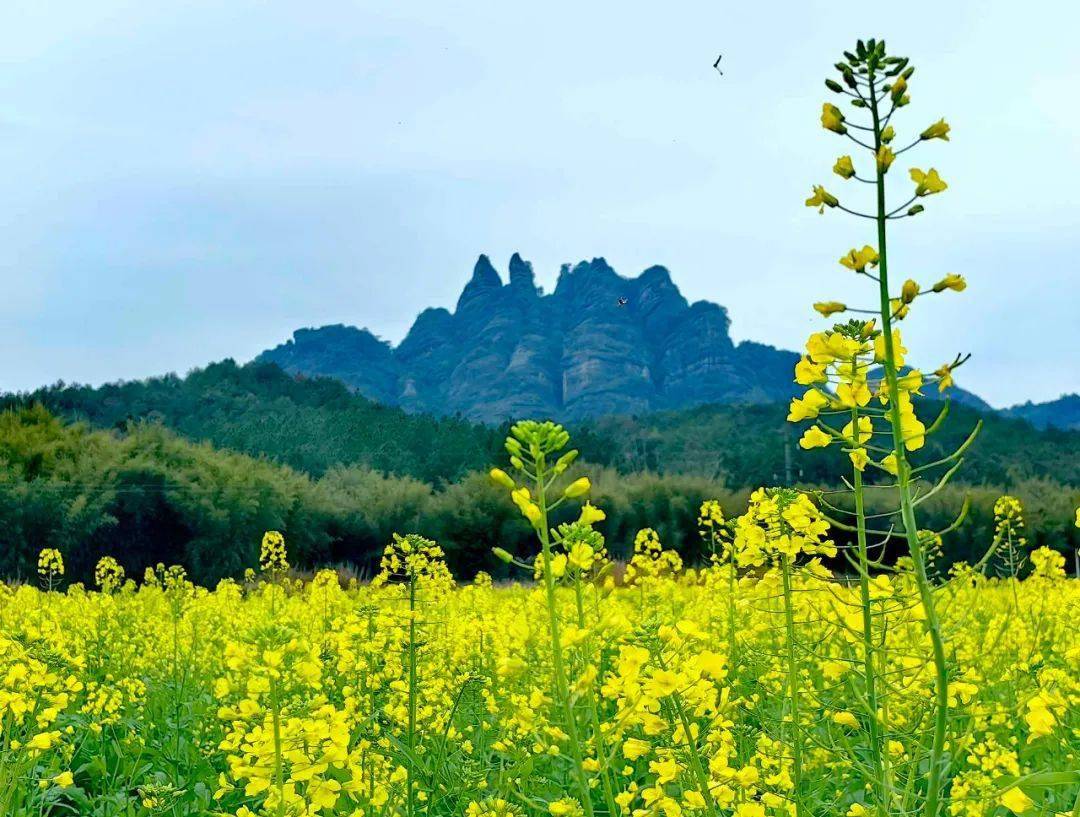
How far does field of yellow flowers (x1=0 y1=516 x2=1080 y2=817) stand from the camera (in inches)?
89.7

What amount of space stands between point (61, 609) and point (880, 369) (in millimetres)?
9213

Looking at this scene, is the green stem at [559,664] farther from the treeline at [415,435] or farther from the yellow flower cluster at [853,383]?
the treeline at [415,435]

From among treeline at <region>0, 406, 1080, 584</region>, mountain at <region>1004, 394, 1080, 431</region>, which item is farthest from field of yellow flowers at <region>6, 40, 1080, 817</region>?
mountain at <region>1004, 394, 1080, 431</region>

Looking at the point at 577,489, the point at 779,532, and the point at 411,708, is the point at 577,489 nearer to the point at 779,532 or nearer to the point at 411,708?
the point at 779,532

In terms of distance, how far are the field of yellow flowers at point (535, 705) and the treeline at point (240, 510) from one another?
27.2 ft

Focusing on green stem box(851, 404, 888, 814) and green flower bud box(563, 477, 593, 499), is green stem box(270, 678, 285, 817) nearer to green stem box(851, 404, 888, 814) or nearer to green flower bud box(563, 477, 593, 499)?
green flower bud box(563, 477, 593, 499)

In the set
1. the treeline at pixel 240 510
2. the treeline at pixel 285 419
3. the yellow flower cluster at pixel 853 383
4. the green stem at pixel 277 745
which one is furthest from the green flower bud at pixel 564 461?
the treeline at pixel 285 419

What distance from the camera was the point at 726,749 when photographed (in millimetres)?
2613

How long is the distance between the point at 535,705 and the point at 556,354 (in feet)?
471

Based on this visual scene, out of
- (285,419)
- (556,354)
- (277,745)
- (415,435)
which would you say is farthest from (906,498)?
(556,354)

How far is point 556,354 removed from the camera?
146 metres

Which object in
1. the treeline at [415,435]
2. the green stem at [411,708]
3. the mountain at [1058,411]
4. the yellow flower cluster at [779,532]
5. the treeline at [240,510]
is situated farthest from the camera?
the mountain at [1058,411]

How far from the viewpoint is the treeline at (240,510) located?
683 inches

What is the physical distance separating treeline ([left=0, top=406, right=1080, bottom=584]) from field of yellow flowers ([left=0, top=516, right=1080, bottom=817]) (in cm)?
829
